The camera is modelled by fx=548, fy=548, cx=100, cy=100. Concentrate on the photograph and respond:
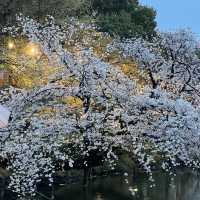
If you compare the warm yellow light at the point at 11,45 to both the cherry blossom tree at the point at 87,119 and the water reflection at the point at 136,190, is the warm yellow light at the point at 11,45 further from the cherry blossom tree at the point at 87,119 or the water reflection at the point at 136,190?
the cherry blossom tree at the point at 87,119

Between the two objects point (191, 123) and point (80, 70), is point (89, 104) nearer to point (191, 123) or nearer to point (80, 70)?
point (80, 70)

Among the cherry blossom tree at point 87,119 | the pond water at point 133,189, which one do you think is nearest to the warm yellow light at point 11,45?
the pond water at point 133,189

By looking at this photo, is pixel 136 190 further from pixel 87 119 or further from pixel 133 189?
pixel 87 119

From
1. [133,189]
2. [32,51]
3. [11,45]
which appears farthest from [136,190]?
[11,45]

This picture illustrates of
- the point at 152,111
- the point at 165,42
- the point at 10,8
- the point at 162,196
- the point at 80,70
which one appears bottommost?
the point at 162,196

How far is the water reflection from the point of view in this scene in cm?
1597

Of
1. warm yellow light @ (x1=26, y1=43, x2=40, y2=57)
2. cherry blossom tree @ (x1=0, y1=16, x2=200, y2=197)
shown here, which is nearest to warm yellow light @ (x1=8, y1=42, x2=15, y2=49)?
warm yellow light @ (x1=26, y1=43, x2=40, y2=57)

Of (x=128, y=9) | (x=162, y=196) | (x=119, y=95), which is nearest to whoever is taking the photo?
(x=119, y=95)

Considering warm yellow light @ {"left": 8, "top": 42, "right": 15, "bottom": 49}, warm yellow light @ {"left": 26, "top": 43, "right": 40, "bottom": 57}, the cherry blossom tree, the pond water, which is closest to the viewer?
the cherry blossom tree

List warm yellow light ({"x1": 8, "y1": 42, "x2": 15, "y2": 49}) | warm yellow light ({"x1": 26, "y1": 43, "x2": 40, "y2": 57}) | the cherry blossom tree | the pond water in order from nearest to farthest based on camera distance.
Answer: the cherry blossom tree < the pond water < warm yellow light ({"x1": 26, "y1": 43, "x2": 40, "y2": 57}) < warm yellow light ({"x1": 8, "y1": 42, "x2": 15, "y2": 49})

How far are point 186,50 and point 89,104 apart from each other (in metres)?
5.92

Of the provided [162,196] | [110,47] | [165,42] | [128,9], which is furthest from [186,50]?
[128,9]

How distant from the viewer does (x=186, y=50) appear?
1798cm

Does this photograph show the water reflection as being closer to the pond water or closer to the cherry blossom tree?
the pond water
